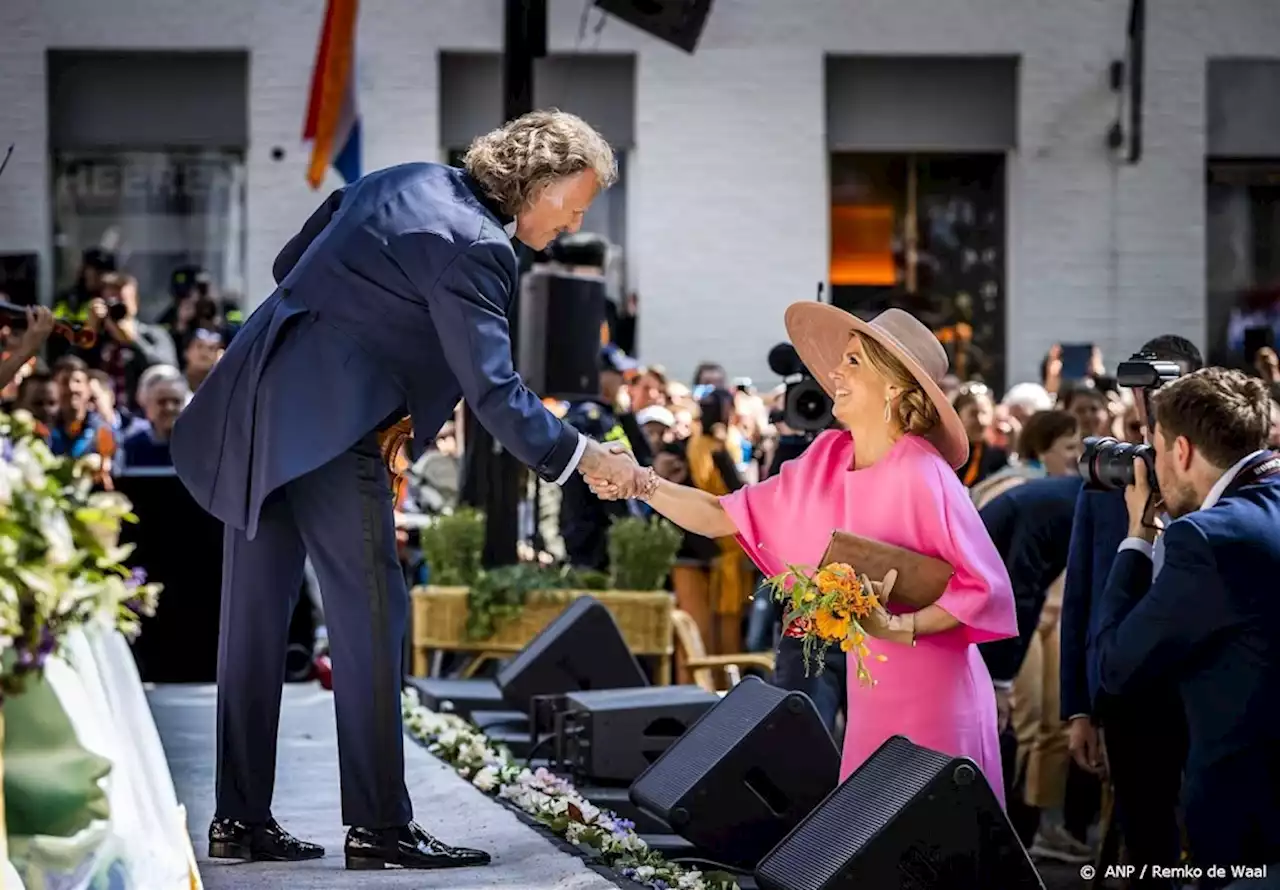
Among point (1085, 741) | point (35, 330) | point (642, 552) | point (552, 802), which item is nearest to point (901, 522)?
point (1085, 741)

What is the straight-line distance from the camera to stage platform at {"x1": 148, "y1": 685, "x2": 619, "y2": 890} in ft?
14.3

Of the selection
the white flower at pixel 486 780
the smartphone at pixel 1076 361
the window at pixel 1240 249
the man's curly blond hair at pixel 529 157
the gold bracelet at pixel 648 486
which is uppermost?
the window at pixel 1240 249

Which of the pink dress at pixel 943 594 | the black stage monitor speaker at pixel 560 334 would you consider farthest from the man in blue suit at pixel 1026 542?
the black stage monitor speaker at pixel 560 334

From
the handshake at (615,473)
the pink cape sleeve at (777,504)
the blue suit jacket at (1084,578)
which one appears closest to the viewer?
the pink cape sleeve at (777,504)

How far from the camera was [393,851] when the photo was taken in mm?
4480

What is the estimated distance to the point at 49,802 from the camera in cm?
301

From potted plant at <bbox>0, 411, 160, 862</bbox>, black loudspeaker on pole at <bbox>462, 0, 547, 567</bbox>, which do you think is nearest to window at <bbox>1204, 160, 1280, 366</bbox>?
black loudspeaker on pole at <bbox>462, 0, 547, 567</bbox>

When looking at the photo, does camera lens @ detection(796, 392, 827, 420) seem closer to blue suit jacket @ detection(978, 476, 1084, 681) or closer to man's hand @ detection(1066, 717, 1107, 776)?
blue suit jacket @ detection(978, 476, 1084, 681)

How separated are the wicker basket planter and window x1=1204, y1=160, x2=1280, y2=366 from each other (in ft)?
27.2

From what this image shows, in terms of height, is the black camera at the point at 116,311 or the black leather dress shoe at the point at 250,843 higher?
the black camera at the point at 116,311

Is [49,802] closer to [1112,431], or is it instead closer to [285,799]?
[285,799]

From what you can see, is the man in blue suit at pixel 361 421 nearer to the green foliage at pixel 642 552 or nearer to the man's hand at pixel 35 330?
the man's hand at pixel 35 330

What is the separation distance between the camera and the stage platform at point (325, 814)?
4367 millimetres

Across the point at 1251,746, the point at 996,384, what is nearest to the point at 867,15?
the point at 996,384
